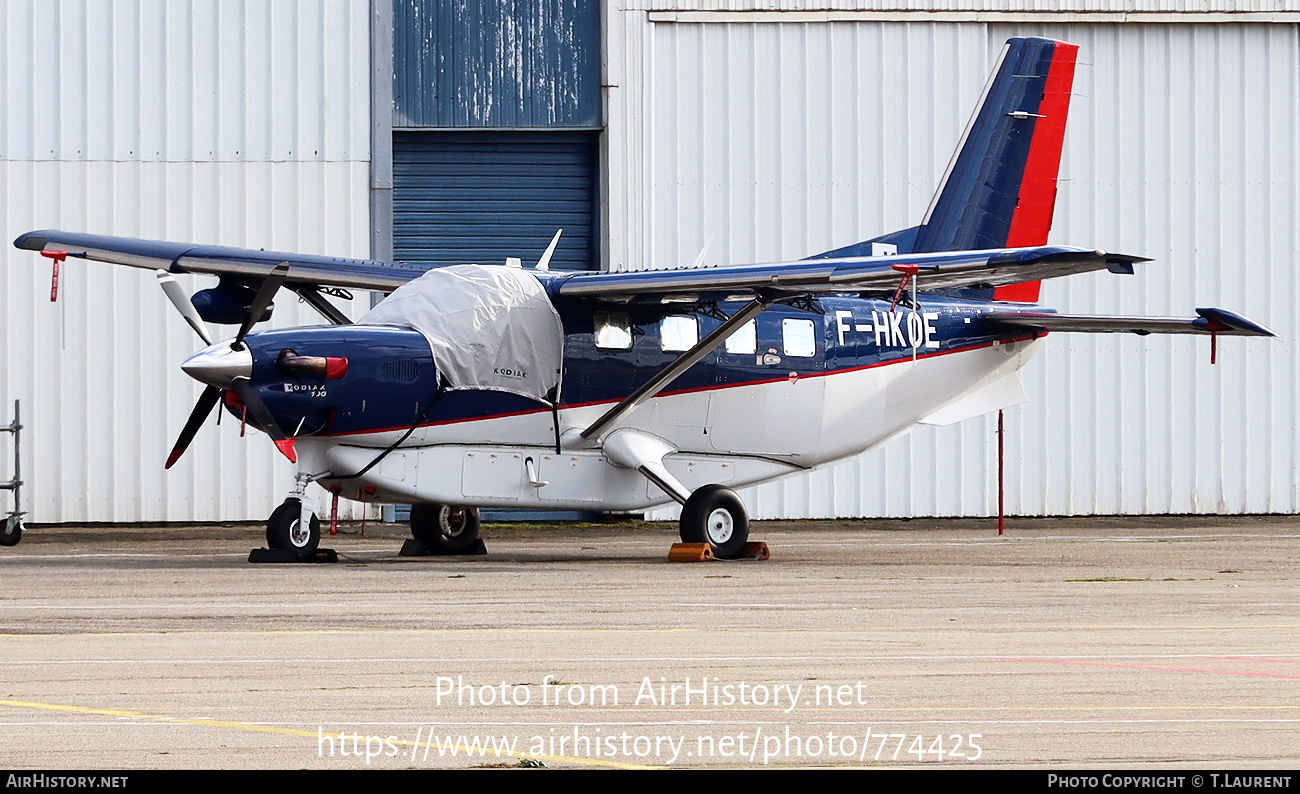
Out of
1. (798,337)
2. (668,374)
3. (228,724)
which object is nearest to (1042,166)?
(798,337)

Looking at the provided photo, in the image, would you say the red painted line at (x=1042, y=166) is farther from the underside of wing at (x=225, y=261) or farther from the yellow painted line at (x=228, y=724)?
the yellow painted line at (x=228, y=724)

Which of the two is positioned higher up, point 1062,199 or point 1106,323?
point 1062,199

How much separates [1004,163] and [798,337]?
3771 millimetres

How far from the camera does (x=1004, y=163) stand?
19.1 meters

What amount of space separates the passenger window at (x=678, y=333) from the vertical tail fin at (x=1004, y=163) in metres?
3.69

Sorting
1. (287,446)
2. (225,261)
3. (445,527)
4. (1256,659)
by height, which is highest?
(225,261)

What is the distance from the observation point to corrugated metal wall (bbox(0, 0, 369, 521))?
22281 mm

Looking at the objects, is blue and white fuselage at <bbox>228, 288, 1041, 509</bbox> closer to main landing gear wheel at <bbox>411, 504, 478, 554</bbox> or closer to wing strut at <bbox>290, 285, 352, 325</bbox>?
main landing gear wheel at <bbox>411, 504, 478, 554</bbox>

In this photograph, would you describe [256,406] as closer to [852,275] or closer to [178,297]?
[178,297]

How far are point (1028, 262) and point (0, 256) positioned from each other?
1477 centimetres

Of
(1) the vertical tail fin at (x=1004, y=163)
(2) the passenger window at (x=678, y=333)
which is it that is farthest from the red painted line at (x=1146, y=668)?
(1) the vertical tail fin at (x=1004, y=163)

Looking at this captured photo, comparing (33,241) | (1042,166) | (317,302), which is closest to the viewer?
(33,241)

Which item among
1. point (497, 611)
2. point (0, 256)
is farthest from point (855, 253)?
point (0, 256)
